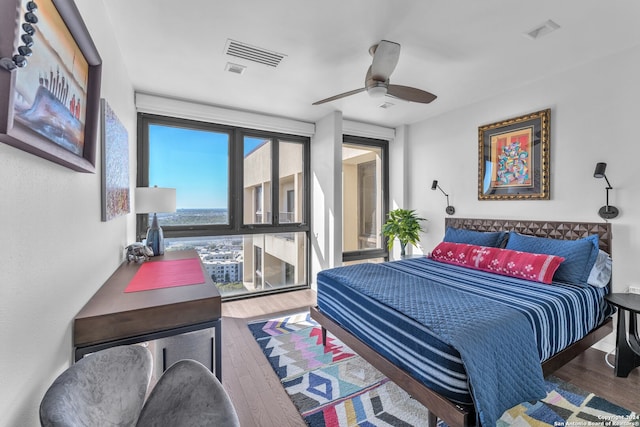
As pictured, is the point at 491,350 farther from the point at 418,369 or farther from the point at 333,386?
the point at 333,386

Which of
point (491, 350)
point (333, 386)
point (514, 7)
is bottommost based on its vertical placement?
point (333, 386)

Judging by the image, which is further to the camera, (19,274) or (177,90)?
(177,90)

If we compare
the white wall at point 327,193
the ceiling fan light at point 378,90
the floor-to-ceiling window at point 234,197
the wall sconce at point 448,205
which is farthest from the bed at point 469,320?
the floor-to-ceiling window at point 234,197

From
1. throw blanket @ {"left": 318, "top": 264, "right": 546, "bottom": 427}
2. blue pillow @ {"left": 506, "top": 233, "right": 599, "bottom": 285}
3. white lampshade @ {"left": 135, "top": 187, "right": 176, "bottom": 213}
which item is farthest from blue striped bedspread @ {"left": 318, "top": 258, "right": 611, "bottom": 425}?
white lampshade @ {"left": 135, "top": 187, "right": 176, "bottom": 213}

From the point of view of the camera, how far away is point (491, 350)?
4.95ft

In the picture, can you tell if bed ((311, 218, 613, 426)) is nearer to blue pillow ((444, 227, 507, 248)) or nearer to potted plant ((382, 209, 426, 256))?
blue pillow ((444, 227, 507, 248))

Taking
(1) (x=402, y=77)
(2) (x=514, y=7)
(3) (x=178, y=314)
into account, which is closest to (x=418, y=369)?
(3) (x=178, y=314)

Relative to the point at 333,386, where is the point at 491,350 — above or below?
above

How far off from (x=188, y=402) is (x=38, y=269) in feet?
2.27

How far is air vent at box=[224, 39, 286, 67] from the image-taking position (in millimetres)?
2449

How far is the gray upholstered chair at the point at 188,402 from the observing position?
38.0 inches

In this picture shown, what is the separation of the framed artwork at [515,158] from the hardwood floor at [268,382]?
5.32 feet

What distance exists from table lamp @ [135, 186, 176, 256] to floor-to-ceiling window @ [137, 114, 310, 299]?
909 mm

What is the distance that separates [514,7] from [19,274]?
2.96 meters
